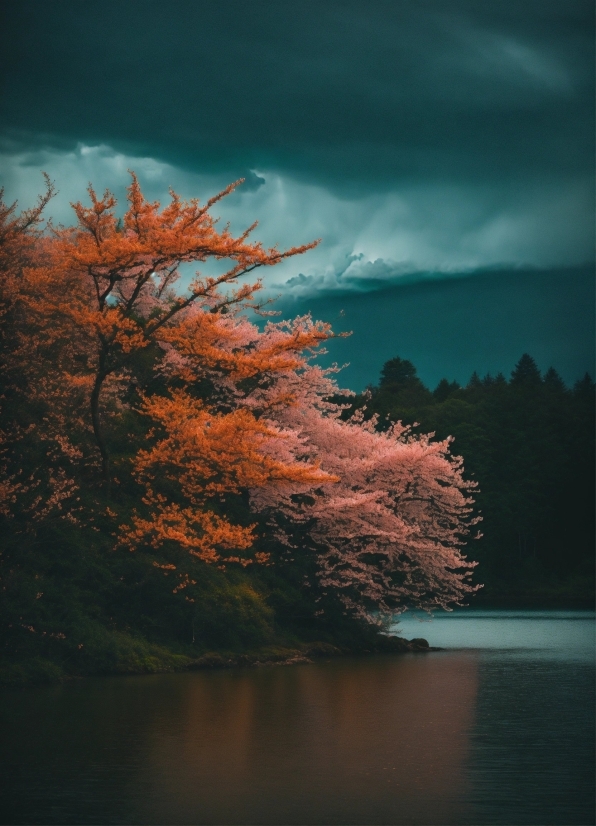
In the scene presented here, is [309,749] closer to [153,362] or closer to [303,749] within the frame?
[303,749]

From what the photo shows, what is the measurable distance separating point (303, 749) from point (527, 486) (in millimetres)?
71512

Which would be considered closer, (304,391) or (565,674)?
(565,674)

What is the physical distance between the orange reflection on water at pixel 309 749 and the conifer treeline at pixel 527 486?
172 feet

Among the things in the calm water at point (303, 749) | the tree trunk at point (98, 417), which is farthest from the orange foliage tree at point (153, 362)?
the calm water at point (303, 749)

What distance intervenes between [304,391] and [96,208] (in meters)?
9.77

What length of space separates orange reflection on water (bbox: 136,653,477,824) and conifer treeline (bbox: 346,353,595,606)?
52.5 meters

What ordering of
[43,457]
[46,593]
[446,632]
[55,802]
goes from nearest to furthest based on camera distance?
[55,802] → [46,593] → [43,457] → [446,632]

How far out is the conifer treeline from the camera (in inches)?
3115

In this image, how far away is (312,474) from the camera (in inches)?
1118

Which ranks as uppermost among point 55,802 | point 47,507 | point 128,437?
point 128,437

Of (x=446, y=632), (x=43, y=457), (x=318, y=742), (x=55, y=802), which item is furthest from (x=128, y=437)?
(x=446, y=632)

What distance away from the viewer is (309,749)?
50.2 feet

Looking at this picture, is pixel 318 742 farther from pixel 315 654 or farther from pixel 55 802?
pixel 315 654

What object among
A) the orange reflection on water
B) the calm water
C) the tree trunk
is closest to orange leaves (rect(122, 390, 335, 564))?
the tree trunk
